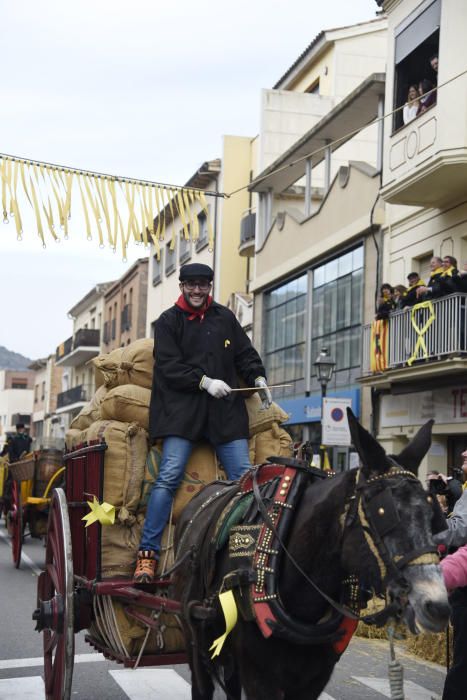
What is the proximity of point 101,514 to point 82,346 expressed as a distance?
53.0 m

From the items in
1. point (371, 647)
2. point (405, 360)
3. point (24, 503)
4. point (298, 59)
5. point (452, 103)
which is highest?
point (298, 59)

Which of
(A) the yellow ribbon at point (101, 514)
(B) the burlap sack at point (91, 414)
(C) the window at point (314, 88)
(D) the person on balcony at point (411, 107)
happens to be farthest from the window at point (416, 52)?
(A) the yellow ribbon at point (101, 514)

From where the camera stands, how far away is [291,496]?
4254 millimetres

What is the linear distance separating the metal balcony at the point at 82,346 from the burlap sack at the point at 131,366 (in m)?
51.9

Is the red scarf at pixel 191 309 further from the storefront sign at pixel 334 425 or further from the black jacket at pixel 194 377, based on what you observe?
the storefront sign at pixel 334 425

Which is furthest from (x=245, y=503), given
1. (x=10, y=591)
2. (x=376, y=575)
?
(x=10, y=591)

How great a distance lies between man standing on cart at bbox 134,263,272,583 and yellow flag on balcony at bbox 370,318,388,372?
12.7 metres

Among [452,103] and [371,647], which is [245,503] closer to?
[371,647]

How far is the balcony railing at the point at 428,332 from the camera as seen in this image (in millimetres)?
16031

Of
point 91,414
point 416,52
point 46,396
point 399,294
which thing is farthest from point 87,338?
point 91,414

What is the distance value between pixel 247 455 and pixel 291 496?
69.1 inches

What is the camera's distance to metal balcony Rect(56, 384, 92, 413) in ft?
193

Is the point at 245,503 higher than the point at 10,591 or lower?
higher

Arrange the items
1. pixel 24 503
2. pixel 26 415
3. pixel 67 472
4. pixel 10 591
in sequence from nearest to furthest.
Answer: pixel 67 472 < pixel 10 591 < pixel 24 503 < pixel 26 415
